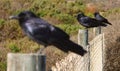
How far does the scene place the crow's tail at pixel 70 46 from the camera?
152 inches

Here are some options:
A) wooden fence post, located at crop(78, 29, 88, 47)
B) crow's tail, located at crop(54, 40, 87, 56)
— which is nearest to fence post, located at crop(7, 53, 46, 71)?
crow's tail, located at crop(54, 40, 87, 56)

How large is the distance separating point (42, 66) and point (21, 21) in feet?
2.21

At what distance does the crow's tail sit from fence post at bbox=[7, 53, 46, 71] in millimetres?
423

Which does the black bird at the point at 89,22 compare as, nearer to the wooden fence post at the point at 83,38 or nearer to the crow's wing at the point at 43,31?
the wooden fence post at the point at 83,38

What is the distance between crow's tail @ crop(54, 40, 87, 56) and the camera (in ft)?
12.7

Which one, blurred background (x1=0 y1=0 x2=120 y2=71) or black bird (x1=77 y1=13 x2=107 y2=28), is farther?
blurred background (x1=0 y1=0 x2=120 y2=71)

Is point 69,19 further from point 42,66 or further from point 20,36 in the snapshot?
point 42,66

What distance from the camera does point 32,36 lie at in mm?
4082

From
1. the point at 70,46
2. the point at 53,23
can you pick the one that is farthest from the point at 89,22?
the point at 53,23

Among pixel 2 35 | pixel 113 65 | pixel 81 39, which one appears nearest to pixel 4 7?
pixel 2 35

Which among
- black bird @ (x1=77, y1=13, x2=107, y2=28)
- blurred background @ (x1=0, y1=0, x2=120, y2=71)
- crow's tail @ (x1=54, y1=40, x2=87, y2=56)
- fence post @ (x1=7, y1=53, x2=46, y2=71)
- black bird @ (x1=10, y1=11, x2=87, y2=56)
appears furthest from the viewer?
blurred background @ (x1=0, y1=0, x2=120, y2=71)

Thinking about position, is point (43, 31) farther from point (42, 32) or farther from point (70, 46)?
point (70, 46)

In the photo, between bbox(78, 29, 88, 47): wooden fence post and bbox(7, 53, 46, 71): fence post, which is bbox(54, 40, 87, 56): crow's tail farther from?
Answer: bbox(78, 29, 88, 47): wooden fence post

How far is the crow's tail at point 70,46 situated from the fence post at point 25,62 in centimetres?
42
